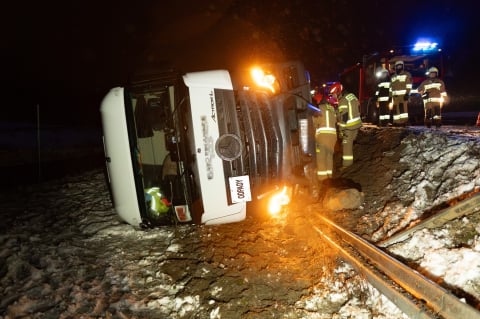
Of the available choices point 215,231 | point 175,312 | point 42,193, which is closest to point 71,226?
point 42,193

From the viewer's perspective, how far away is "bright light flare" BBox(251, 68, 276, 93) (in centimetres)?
383


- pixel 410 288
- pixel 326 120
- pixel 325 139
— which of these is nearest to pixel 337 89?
pixel 326 120

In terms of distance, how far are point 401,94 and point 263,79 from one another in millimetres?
5404

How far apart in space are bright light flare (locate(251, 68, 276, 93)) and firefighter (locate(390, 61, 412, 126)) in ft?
17.1

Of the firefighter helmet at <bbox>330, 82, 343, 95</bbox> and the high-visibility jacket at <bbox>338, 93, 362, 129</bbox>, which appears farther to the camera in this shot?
the firefighter helmet at <bbox>330, 82, 343, 95</bbox>

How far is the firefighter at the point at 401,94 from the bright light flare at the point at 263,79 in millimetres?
5209

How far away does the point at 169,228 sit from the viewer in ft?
15.0

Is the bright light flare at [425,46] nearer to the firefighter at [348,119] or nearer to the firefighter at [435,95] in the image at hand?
the firefighter at [435,95]

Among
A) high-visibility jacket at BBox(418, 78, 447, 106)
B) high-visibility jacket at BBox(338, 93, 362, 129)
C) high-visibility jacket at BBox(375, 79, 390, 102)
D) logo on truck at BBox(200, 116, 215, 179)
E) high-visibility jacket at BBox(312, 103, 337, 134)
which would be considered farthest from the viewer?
high-visibility jacket at BBox(375, 79, 390, 102)

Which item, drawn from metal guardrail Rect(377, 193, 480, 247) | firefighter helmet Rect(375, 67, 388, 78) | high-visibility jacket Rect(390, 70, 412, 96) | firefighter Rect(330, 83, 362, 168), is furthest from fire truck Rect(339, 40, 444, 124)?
metal guardrail Rect(377, 193, 480, 247)

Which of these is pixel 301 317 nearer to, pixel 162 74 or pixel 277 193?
pixel 277 193

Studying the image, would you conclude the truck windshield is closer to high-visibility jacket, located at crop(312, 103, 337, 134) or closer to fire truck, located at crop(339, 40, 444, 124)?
high-visibility jacket, located at crop(312, 103, 337, 134)

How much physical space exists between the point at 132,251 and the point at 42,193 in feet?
9.89

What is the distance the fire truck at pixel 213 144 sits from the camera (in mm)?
3439
